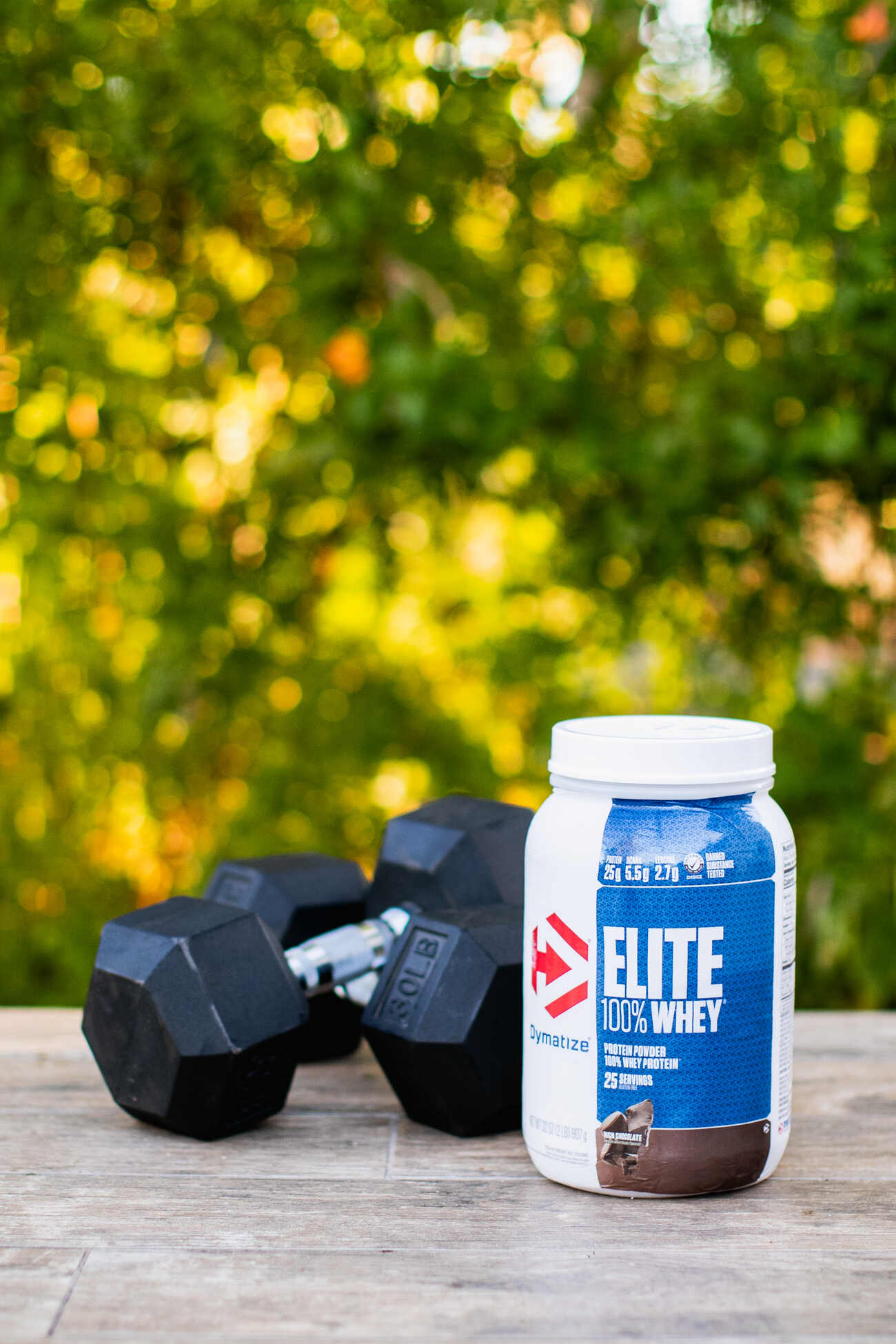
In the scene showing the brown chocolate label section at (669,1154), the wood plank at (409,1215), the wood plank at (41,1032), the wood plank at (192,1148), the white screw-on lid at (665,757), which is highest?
the white screw-on lid at (665,757)

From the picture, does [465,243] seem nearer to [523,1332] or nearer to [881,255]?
[881,255]

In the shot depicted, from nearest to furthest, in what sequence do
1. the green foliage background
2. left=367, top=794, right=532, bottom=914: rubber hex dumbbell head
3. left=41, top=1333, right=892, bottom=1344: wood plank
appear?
left=41, top=1333, right=892, bottom=1344: wood plank, left=367, top=794, right=532, bottom=914: rubber hex dumbbell head, the green foliage background

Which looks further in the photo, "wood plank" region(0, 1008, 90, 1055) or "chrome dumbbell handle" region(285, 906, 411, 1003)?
"wood plank" region(0, 1008, 90, 1055)

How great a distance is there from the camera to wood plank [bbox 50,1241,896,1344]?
1.88 feet

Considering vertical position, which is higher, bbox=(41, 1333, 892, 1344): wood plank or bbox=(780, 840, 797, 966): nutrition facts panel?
bbox=(780, 840, 797, 966): nutrition facts panel

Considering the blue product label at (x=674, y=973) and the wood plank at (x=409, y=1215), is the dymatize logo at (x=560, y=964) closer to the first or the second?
the blue product label at (x=674, y=973)


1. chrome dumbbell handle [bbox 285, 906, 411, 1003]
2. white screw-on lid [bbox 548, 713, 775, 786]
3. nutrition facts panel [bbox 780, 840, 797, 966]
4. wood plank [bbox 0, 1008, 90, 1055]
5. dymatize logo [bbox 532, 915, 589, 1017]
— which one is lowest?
wood plank [bbox 0, 1008, 90, 1055]

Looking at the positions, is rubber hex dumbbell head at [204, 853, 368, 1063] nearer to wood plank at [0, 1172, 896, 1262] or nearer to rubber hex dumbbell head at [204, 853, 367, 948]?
rubber hex dumbbell head at [204, 853, 367, 948]

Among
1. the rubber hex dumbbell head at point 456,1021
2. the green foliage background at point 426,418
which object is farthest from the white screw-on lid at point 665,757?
the green foliage background at point 426,418

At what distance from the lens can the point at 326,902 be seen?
3.07ft

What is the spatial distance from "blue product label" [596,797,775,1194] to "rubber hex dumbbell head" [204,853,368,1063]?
1.00ft

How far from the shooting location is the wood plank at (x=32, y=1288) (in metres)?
0.57

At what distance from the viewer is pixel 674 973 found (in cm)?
66

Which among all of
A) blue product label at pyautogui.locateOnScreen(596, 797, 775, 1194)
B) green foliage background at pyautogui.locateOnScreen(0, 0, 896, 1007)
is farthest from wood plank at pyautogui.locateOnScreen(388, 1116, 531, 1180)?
green foliage background at pyautogui.locateOnScreen(0, 0, 896, 1007)
